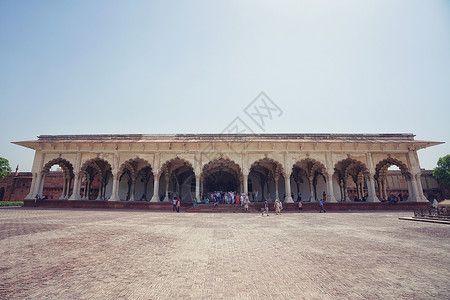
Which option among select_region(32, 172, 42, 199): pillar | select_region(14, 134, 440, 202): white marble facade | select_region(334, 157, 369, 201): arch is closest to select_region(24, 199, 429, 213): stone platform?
select_region(14, 134, 440, 202): white marble facade

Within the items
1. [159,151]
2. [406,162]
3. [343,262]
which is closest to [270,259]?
[343,262]

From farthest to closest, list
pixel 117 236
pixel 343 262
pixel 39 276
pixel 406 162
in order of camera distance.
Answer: pixel 406 162
pixel 117 236
pixel 343 262
pixel 39 276

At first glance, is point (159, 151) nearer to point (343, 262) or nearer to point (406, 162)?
point (343, 262)

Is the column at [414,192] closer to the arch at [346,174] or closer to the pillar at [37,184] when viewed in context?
Answer: the arch at [346,174]

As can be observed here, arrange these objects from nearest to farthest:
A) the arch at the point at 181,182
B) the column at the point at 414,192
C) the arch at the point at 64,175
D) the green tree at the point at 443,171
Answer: the column at the point at 414,192 → the arch at the point at 64,175 → the arch at the point at 181,182 → the green tree at the point at 443,171

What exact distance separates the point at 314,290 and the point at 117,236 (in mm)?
5342

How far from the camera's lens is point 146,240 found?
5.57 meters

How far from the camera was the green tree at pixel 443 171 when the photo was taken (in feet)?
98.9

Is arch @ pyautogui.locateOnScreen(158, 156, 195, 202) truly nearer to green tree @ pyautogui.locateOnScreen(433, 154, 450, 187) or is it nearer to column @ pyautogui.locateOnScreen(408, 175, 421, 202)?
column @ pyautogui.locateOnScreen(408, 175, 421, 202)

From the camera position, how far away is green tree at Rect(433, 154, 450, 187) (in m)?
30.1

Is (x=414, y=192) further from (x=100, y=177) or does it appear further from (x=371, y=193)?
(x=100, y=177)

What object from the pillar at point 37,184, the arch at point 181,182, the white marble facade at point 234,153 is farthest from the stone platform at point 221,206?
the arch at point 181,182

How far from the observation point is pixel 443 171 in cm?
3080

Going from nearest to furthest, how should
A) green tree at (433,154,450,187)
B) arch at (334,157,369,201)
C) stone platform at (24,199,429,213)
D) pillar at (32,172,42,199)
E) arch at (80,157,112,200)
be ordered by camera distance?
stone platform at (24,199,429,213)
pillar at (32,172,42,199)
arch at (334,157,369,201)
arch at (80,157,112,200)
green tree at (433,154,450,187)
